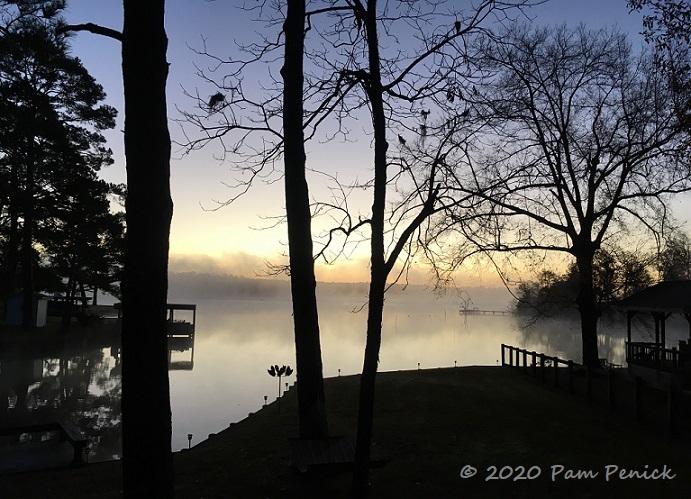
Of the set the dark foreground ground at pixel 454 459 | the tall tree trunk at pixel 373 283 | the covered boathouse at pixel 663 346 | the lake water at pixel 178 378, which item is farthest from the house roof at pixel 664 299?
the tall tree trunk at pixel 373 283

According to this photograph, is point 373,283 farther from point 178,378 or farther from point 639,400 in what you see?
point 178,378

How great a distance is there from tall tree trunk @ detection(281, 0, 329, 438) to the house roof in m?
11.4

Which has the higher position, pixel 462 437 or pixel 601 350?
pixel 462 437

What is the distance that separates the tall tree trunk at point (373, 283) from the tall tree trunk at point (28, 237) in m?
28.6

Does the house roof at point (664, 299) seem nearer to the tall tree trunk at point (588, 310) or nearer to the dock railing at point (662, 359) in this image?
the tall tree trunk at point (588, 310)

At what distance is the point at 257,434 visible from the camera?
36.7 feet

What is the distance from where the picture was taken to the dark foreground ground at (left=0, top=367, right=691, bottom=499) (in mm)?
6918

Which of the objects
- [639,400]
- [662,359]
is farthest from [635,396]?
[662,359]

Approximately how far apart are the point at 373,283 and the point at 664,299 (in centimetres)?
1408

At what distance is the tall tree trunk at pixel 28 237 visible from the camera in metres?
28.2

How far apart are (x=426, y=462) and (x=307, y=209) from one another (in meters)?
4.70

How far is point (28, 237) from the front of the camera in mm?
28891

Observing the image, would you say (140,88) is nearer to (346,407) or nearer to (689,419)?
(346,407)

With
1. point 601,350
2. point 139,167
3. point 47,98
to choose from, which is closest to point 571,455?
point 139,167
